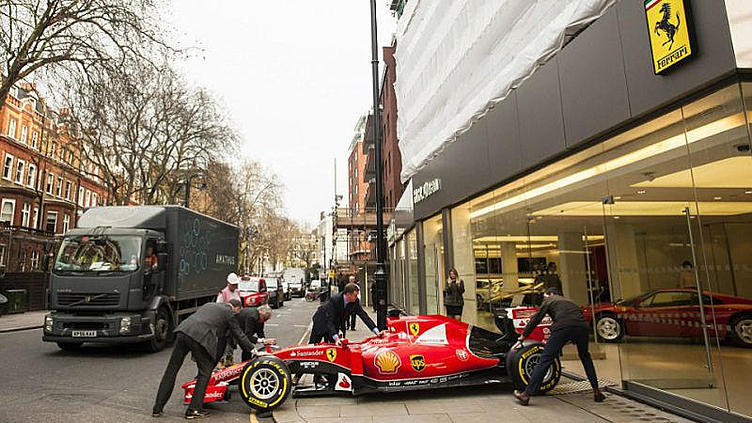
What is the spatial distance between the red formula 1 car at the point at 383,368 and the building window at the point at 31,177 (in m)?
42.0

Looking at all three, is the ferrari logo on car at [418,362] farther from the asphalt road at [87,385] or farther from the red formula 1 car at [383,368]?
the asphalt road at [87,385]

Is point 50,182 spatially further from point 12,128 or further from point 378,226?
point 378,226

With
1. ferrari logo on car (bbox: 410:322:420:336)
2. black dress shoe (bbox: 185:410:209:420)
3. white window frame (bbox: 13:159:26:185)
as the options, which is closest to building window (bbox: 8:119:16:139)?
white window frame (bbox: 13:159:26:185)

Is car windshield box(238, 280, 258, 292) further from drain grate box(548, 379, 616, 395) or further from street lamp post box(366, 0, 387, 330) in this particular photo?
drain grate box(548, 379, 616, 395)

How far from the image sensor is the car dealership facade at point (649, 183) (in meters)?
4.53

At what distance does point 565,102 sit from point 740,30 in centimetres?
270

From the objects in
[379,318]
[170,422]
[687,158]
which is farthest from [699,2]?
[170,422]

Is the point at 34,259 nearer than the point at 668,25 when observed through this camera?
No

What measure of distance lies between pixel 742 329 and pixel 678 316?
0.87m

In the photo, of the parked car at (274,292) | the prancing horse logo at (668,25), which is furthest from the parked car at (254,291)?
the prancing horse logo at (668,25)

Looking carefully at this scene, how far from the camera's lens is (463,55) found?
429 inches

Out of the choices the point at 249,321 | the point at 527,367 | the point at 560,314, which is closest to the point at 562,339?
the point at 560,314

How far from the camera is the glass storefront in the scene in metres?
4.78

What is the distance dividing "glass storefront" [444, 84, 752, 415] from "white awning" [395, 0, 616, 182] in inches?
75.6
